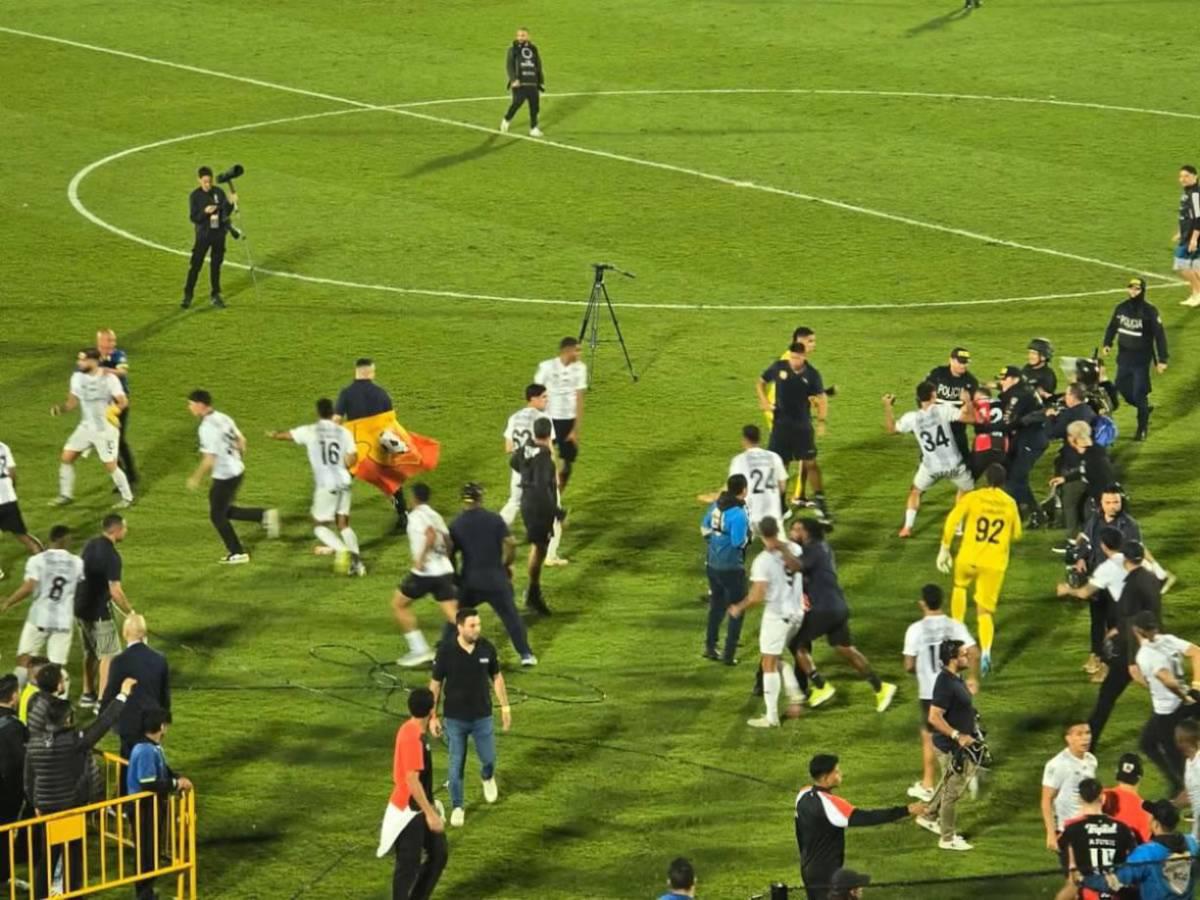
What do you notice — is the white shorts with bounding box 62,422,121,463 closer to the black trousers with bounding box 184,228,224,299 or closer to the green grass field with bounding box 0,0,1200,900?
the green grass field with bounding box 0,0,1200,900

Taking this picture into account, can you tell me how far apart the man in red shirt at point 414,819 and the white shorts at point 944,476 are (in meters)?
9.67

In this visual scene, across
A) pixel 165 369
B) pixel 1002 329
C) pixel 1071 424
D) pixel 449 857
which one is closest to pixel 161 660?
pixel 449 857

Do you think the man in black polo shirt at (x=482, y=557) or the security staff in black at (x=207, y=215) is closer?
the man in black polo shirt at (x=482, y=557)

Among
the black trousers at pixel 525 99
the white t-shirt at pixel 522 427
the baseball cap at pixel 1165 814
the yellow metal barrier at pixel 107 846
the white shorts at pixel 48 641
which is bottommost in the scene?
the yellow metal barrier at pixel 107 846

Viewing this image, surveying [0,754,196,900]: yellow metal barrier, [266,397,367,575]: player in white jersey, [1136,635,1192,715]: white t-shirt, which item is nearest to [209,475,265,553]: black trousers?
[266,397,367,575]: player in white jersey

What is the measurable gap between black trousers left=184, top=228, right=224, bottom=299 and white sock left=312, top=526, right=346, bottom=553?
360 inches

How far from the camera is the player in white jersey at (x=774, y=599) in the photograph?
2242 centimetres

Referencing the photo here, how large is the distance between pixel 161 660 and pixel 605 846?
3900mm

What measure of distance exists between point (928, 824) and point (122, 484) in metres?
11.6

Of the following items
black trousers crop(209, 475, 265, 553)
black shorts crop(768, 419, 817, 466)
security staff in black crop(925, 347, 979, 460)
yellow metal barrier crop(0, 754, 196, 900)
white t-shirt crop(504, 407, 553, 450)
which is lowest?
yellow metal barrier crop(0, 754, 196, 900)

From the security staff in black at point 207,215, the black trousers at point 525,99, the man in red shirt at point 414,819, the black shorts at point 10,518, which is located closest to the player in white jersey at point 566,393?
the black shorts at point 10,518

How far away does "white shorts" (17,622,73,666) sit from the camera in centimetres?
2289

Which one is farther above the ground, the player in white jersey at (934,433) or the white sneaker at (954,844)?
the player in white jersey at (934,433)

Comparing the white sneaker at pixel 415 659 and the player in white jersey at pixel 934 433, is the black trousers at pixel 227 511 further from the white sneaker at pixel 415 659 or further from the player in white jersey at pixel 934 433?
the player in white jersey at pixel 934 433
